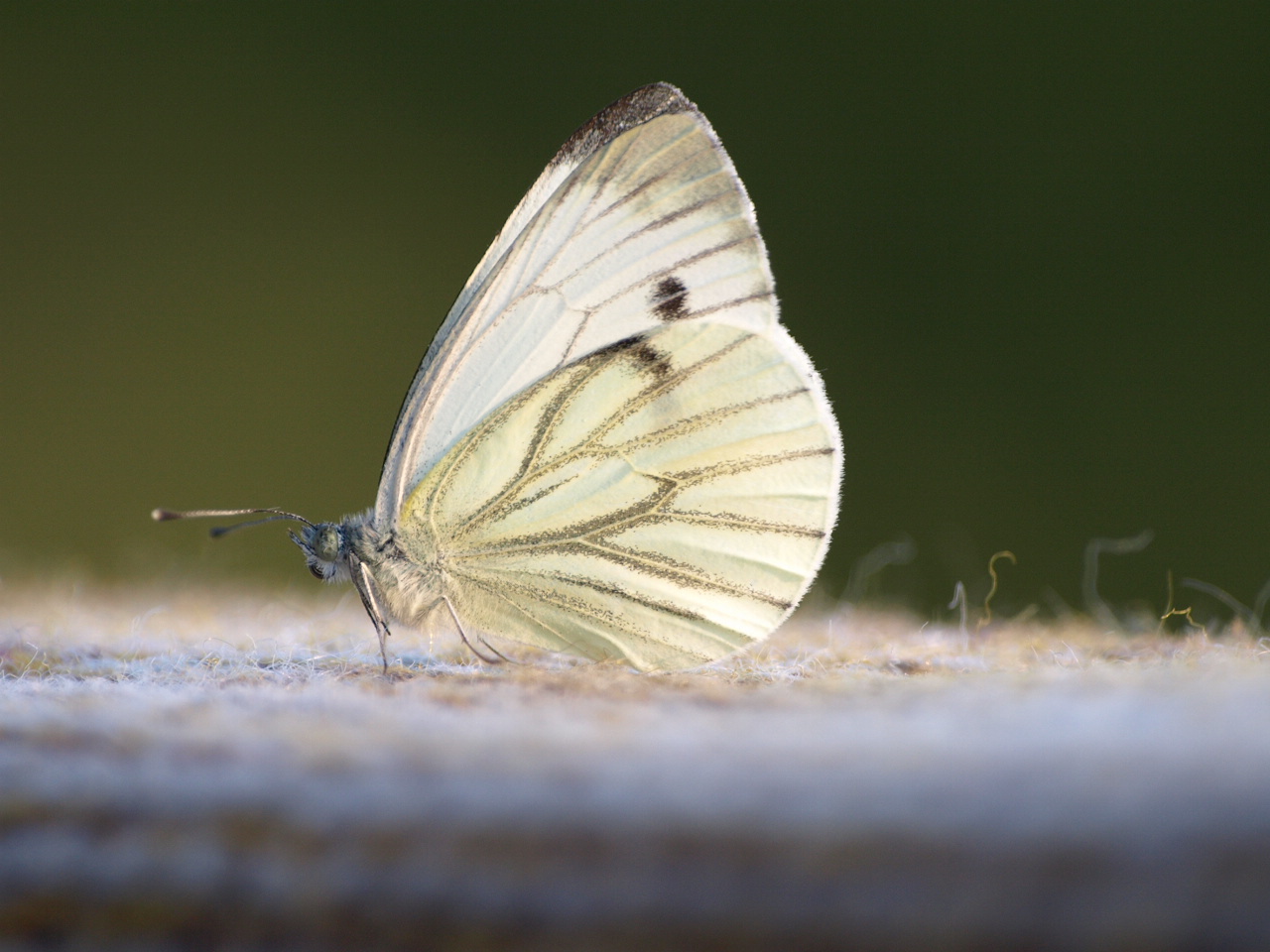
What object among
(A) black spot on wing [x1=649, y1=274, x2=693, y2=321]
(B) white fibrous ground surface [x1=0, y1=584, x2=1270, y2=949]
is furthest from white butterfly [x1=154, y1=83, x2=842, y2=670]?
(B) white fibrous ground surface [x1=0, y1=584, x2=1270, y2=949]

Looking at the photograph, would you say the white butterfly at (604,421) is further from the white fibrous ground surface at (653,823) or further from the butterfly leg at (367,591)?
the white fibrous ground surface at (653,823)

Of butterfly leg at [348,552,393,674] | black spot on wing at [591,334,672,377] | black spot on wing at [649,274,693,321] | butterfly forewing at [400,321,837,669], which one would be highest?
black spot on wing at [649,274,693,321]

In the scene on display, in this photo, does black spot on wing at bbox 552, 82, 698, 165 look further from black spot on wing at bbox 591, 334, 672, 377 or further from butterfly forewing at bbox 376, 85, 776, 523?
black spot on wing at bbox 591, 334, 672, 377

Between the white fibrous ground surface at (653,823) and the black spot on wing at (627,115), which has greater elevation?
the black spot on wing at (627,115)

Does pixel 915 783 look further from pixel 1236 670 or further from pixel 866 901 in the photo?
pixel 1236 670

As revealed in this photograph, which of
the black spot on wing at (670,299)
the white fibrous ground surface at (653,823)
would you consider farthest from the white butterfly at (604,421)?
the white fibrous ground surface at (653,823)

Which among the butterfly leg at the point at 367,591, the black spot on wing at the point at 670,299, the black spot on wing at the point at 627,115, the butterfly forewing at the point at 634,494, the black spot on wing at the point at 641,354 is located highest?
the black spot on wing at the point at 627,115

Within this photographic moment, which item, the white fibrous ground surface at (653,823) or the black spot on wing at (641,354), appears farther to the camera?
the black spot on wing at (641,354)
